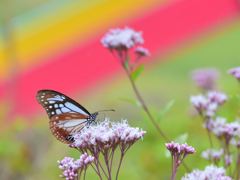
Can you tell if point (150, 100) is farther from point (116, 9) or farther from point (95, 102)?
point (116, 9)

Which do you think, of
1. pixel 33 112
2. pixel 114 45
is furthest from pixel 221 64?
pixel 114 45

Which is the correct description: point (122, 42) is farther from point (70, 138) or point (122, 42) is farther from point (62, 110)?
point (70, 138)

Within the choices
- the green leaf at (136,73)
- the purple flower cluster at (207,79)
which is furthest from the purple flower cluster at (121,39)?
the purple flower cluster at (207,79)

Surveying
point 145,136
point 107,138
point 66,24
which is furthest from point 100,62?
point 107,138

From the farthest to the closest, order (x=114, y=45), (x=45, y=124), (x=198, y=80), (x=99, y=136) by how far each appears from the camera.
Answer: (x=45, y=124) → (x=198, y=80) → (x=114, y=45) → (x=99, y=136)

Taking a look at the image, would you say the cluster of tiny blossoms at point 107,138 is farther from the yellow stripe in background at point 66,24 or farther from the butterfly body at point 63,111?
the yellow stripe in background at point 66,24

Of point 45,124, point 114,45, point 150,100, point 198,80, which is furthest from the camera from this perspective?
point 150,100

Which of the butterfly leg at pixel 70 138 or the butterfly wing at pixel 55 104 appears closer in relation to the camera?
the butterfly leg at pixel 70 138
